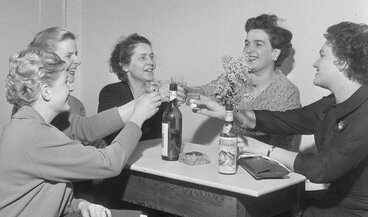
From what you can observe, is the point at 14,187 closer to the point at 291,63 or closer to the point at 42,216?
the point at 42,216

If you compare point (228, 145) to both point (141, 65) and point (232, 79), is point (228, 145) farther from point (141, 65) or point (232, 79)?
point (141, 65)

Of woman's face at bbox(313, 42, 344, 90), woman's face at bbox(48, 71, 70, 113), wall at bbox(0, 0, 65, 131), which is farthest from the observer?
wall at bbox(0, 0, 65, 131)

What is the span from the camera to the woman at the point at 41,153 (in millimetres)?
1477

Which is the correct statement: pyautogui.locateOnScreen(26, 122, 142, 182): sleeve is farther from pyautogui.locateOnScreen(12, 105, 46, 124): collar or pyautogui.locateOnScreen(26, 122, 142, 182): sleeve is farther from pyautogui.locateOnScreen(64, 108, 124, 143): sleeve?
pyautogui.locateOnScreen(64, 108, 124, 143): sleeve

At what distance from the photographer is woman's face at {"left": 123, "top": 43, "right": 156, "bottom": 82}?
2.78 metres

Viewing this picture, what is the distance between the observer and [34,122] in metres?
1.51

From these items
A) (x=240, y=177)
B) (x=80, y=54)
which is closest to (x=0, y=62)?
(x=80, y=54)

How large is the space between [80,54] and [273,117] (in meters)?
2.36

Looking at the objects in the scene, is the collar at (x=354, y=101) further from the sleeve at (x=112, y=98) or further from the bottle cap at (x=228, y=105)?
the sleeve at (x=112, y=98)

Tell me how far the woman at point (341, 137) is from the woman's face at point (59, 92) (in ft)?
2.49

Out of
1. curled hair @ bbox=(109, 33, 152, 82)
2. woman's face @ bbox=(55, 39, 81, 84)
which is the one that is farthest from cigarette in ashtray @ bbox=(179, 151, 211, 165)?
curled hair @ bbox=(109, 33, 152, 82)

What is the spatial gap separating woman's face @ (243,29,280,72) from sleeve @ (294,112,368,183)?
3.23 feet

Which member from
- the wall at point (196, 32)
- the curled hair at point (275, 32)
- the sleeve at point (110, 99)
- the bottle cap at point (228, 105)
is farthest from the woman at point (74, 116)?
the wall at point (196, 32)

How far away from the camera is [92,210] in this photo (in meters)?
1.58
